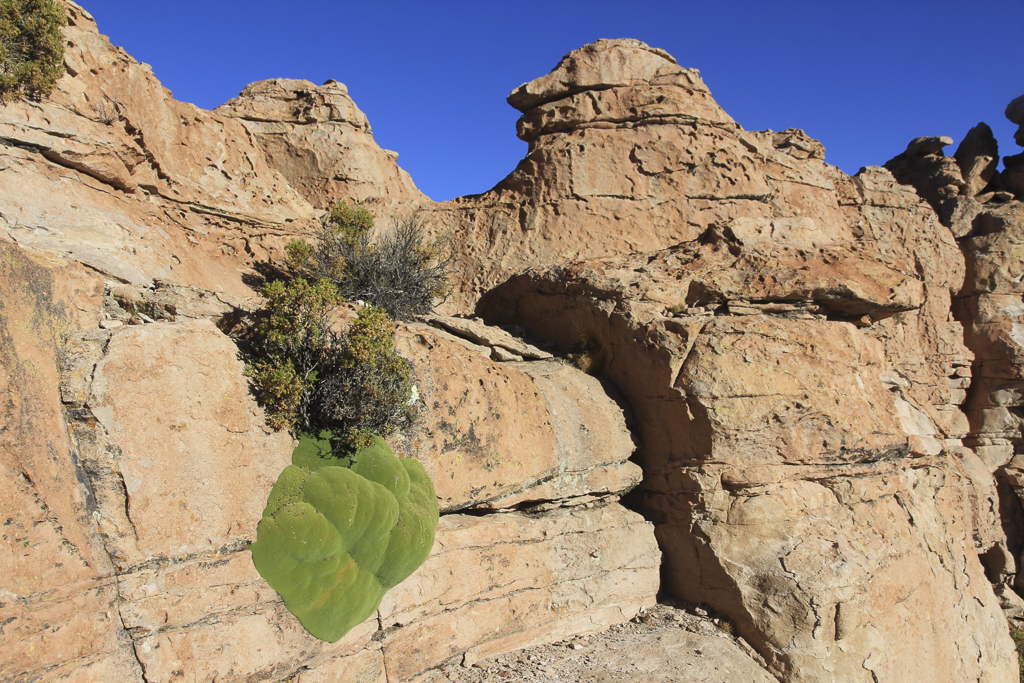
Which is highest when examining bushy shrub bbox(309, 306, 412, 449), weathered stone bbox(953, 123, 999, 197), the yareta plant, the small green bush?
weathered stone bbox(953, 123, 999, 197)

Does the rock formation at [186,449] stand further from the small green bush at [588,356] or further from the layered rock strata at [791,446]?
the layered rock strata at [791,446]

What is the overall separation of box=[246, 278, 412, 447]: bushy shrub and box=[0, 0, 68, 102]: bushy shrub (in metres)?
4.48

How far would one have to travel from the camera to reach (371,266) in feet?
27.2

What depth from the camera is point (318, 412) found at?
5324 millimetres

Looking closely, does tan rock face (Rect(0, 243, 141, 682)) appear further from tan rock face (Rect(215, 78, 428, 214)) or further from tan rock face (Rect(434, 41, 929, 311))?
tan rock face (Rect(215, 78, 428, 214))

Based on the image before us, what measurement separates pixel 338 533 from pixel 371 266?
4.44 metres

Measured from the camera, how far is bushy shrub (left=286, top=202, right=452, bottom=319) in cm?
799

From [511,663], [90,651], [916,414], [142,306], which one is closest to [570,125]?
[916,414]

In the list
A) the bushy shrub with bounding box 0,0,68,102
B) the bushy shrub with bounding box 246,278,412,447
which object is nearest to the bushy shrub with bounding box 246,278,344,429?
the bushy shrub with bounding box 246,278,412,447

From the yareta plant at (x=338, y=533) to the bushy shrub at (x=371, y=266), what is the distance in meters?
2.90

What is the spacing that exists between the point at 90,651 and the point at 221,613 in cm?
82

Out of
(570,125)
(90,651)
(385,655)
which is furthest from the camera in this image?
(570,125)

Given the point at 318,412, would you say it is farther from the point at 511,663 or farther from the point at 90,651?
the point at 511,663

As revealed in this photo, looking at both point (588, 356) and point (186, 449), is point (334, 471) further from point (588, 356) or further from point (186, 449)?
point (588, 356)
